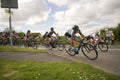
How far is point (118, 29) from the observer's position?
4528 cm

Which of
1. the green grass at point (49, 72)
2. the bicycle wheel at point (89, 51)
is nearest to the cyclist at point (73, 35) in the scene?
the bicycle wheel at point (89, 51)

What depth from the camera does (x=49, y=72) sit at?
8812 millimetres

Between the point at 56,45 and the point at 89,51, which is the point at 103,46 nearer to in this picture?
the point at 56,45

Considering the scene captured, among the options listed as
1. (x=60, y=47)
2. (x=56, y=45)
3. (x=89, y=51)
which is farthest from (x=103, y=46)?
(x=89, y=51)

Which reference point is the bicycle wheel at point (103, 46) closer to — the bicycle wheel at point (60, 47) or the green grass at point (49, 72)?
the bicycle wheel at point (60, 47)

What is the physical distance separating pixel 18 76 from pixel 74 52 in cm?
694

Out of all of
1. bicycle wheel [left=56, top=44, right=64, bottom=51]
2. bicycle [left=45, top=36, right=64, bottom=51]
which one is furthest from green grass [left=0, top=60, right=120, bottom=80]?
bicycle [left=45, top=36, right=64, bottom=51]

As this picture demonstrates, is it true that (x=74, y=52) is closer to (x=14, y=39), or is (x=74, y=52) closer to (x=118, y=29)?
(x=14, y=39)

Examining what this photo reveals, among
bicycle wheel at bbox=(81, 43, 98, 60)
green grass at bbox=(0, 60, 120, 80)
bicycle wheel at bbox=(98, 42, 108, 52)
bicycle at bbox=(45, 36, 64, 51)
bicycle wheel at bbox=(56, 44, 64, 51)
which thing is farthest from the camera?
bicycle at bbox=(45, 36, 64, 51)

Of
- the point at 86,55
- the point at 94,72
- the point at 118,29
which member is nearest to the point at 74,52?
the point at 86,55

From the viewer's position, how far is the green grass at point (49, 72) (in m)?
8.12

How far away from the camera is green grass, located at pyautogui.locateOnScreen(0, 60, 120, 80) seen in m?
8.12

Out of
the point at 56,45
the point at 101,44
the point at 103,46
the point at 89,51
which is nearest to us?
the point at 89,51

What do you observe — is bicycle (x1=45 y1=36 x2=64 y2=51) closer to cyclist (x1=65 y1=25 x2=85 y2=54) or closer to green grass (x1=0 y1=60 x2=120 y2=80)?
cyclist (x1=65 y1=25 x2=85 y2=54)
